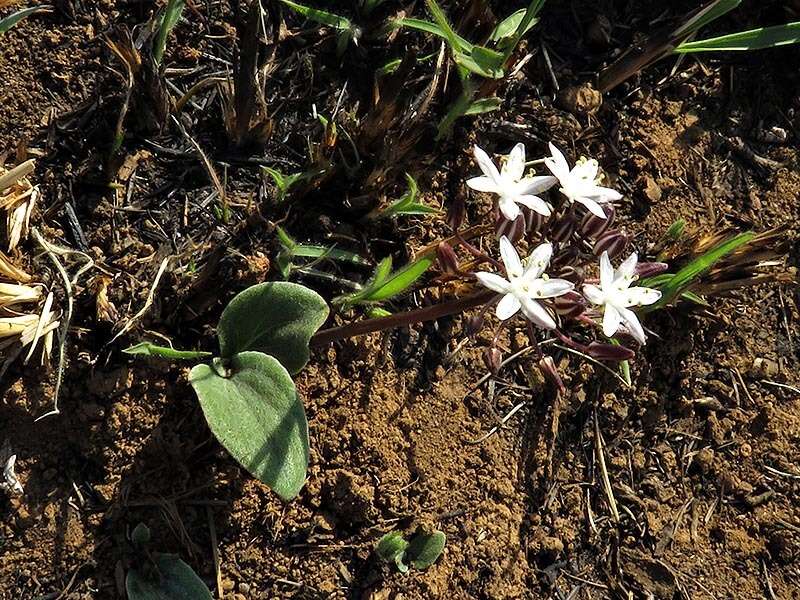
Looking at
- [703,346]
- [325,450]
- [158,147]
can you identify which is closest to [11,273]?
[158,147]

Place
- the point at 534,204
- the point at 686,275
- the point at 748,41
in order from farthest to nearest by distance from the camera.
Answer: the point at 748,41, the point at 686,275, the point at 534,204

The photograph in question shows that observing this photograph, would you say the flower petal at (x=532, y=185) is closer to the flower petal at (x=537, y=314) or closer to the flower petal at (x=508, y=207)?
the flower petal at (x=508, y=207)

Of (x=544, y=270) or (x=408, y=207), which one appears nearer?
(x=544, y=270)

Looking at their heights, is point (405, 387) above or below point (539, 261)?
below

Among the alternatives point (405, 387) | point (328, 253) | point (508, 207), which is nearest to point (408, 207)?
point (328, 253)

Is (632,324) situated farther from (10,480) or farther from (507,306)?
(10,480)

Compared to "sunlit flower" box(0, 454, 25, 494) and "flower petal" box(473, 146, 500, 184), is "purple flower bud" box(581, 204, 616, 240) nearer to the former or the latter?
"flower petal" box(473, 146, 500, 184)

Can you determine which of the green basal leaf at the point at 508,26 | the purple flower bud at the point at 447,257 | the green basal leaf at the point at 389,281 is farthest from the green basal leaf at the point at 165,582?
the green basal leaf at the point at 508,26
